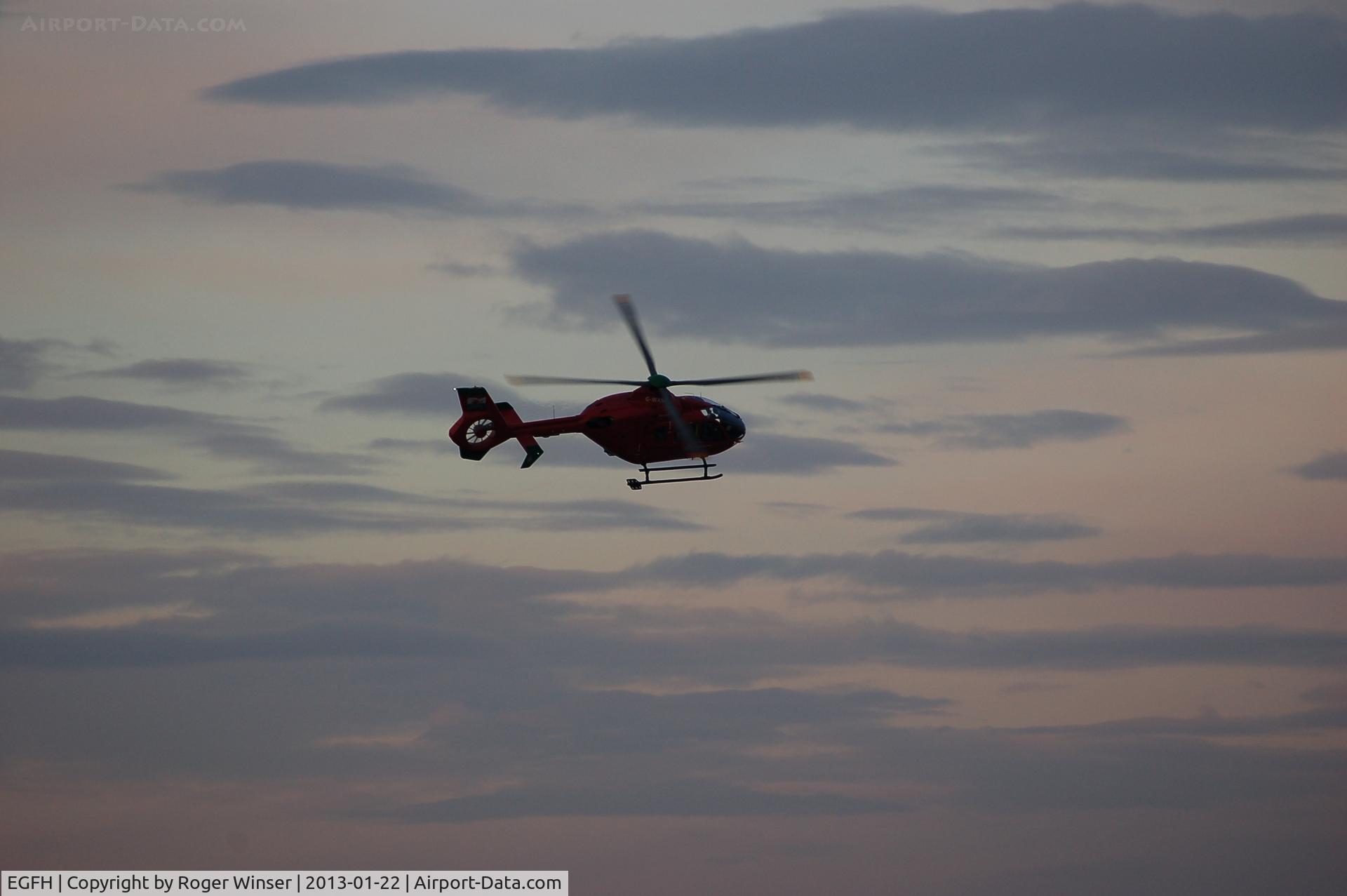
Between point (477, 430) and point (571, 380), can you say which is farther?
point (477, 430)

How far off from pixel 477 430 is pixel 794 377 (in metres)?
21.9

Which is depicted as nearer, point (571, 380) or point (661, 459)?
point (571, 380)

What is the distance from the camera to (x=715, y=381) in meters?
111

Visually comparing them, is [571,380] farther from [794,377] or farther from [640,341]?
[794,377]

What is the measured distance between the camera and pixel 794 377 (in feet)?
354

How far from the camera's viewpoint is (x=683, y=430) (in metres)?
113

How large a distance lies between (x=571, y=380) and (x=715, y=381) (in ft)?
30.3

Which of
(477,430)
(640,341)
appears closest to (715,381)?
(640,341)

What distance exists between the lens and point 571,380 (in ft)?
351

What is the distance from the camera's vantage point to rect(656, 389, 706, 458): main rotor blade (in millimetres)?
113000

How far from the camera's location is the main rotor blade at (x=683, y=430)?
11300cm

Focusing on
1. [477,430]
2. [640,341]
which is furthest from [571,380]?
[477,430]

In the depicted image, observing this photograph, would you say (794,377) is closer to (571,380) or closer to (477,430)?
(571,380)

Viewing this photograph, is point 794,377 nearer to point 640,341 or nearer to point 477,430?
point 640,341
